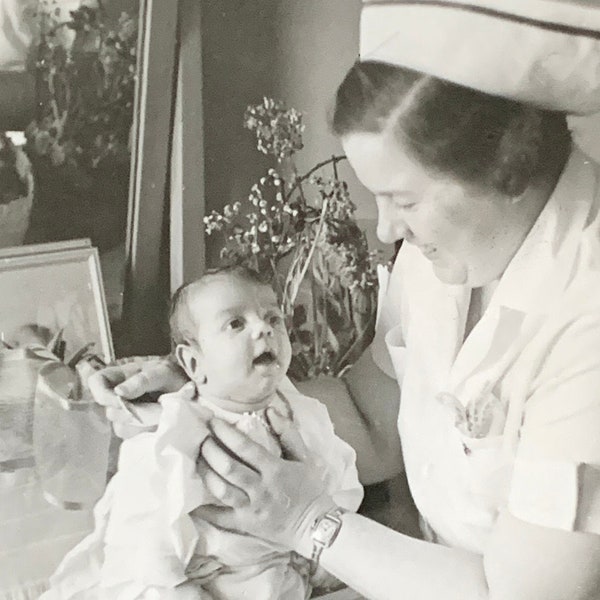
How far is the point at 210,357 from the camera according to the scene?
110cm

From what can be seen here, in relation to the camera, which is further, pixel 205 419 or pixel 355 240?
pixel 355 240

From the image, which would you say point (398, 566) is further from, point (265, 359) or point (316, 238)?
point (316, 238)

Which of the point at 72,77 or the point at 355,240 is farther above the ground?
the point at 72,77

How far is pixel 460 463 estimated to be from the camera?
1.13m

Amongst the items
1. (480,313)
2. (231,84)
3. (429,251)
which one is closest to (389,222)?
(429,251)

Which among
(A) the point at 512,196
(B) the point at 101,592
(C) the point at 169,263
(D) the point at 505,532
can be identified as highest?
(A) the point at 512,196

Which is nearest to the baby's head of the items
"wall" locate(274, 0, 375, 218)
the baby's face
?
the baby's face

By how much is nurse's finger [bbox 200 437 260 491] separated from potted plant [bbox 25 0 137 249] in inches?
11.5

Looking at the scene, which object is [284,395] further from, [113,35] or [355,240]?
[113,35]

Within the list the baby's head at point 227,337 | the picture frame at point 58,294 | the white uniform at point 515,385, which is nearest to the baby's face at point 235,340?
the baby's head at point 227,337

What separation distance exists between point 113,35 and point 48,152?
6.7 inches

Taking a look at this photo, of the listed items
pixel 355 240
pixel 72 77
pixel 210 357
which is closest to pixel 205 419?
pixel 210 357

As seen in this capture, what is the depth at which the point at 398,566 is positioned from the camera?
42.8 inches

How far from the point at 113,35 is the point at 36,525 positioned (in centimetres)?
62
